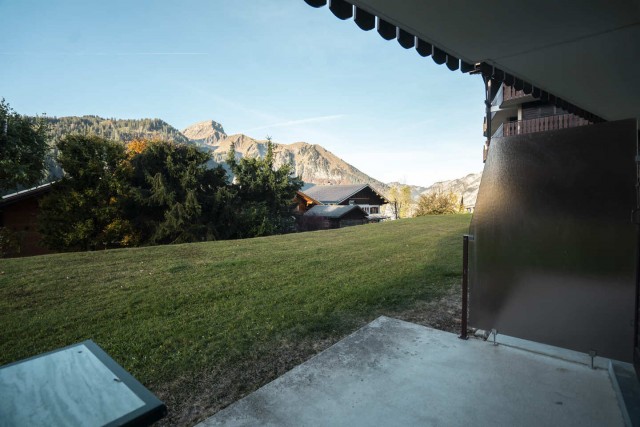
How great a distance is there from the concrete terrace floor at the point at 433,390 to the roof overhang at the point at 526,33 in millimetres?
2957

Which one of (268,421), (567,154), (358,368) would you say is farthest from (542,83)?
(268,421)

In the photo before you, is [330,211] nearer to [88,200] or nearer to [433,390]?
[88,200]

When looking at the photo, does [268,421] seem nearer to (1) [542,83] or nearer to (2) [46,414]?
(2) [46,414]

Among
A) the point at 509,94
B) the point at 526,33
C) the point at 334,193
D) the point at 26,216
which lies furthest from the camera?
the point at 334,193

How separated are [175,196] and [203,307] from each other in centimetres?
1886

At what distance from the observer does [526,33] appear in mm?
2965

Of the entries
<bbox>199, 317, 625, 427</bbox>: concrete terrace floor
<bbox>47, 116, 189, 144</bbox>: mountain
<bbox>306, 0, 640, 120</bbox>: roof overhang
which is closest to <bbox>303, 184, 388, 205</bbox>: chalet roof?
<bbox>306, 0, 640, 120</bbox>: roof overhang

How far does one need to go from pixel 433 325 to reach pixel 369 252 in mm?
5915

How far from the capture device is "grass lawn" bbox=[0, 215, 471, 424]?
3146 mm

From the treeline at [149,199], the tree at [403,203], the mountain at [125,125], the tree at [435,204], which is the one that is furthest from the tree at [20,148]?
the mountain at [125,125]

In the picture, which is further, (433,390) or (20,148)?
(20,148)

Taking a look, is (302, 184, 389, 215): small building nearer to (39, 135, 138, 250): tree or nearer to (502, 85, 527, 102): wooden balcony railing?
(502, 85, 527, 102): wooden balcony railing

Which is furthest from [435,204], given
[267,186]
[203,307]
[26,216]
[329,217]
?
[26,216]

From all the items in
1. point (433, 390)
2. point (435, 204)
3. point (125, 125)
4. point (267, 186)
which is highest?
point (125, 125)
